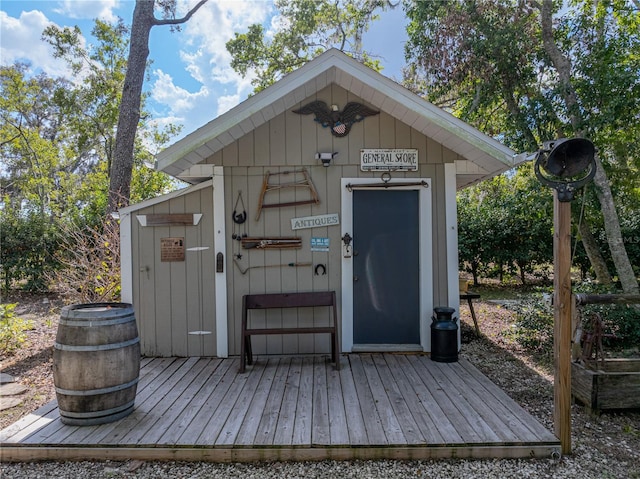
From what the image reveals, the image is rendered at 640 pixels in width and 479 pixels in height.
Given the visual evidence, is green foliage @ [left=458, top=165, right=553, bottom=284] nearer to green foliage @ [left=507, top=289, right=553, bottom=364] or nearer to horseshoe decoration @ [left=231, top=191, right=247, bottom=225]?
green foliage @ [left=507, top=289, right=553, bottom=364]

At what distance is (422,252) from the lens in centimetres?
443

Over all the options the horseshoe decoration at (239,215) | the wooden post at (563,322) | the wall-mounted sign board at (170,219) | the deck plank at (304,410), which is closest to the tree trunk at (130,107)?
the wall-mounted sign board at (170,219)

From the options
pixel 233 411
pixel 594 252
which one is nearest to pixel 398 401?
pixel 233 411

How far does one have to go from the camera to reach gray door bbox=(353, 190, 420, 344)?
14.6 feet

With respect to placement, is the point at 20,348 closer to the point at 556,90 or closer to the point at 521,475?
the point at 521,475

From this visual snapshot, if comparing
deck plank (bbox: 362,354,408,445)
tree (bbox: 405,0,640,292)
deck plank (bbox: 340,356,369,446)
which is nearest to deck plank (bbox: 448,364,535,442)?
deck plank (bbox: 362,354,408,445)

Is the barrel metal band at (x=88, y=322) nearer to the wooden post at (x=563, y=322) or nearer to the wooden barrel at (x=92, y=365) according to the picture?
the wooden barrel at (x=92, y=365)

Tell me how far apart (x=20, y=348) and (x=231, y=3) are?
9719mm

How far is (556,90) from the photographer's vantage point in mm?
5766

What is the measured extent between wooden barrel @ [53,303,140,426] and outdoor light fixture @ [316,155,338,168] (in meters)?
2.57

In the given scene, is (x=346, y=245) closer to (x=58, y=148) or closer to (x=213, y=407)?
(x=213, y=407)

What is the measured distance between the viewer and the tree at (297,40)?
13461 millimetres

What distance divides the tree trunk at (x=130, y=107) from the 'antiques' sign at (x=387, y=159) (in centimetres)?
479

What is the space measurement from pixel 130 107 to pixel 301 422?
7.09 m
